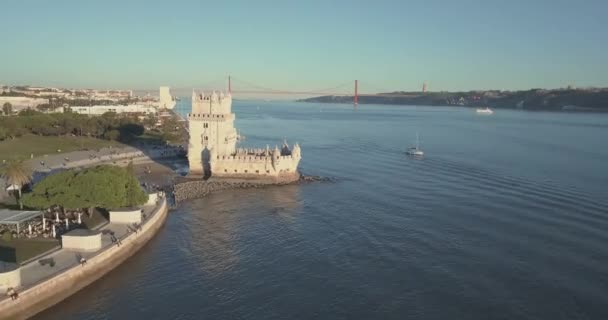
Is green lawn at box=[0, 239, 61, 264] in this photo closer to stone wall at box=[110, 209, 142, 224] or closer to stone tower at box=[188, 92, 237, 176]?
stone wall at box=[110, 209, 142, 224]

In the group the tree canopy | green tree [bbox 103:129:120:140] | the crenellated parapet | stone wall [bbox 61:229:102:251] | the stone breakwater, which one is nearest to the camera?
stone wall [bbox 61:229:102:251]

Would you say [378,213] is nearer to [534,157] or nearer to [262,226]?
[262,226]

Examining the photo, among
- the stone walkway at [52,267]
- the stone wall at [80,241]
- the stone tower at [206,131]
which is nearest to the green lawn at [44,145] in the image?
the stone tower at [206,131]

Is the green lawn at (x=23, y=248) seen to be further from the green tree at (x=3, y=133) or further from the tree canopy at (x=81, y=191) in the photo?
the green tree at (x=3, y=133)

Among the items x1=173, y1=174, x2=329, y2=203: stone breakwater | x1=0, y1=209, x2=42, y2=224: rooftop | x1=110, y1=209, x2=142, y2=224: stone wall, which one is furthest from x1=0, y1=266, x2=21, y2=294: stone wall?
x1=173, y1=174, x2=329, y2=203: stone breakwater

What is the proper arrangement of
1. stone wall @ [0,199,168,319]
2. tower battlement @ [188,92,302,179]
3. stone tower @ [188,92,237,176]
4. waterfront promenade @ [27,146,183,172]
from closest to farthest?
1. stone wall @ [0,199,168,319]
2. tower battlement @ [188,92,302,179]
3. stone tower @ [188,92,237,176]
4. waterfront promenade @ [27,146,183,172]

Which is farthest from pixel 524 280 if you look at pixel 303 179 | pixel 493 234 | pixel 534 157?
pixel 534 157
